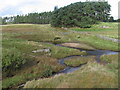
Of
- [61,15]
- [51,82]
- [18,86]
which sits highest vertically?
[61,15]

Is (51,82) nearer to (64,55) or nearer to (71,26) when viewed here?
(64,55)

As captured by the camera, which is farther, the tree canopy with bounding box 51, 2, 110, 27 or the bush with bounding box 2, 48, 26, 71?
the tree canopy with bounding box 51, 2, 110, 27

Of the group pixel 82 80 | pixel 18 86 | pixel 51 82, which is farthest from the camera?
pixel 18 86

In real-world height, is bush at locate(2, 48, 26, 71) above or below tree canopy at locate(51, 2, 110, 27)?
below

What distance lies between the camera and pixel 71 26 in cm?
11512

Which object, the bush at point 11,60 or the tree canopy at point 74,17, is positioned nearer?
the bush at point 11,60

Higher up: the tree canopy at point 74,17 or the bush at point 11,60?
the tree canopy at point 74,17

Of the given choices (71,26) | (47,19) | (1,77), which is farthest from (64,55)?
(47,19)

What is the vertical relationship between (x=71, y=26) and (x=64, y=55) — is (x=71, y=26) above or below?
above

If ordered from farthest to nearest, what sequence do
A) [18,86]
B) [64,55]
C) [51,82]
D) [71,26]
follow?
[71,26]
[64,55]
[18,86]
[51,82]

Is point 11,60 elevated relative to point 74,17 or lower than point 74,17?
lower

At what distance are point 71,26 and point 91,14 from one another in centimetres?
2256

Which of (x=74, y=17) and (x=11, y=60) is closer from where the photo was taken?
(x=11, y=60)

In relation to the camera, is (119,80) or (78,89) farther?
(119,80)
